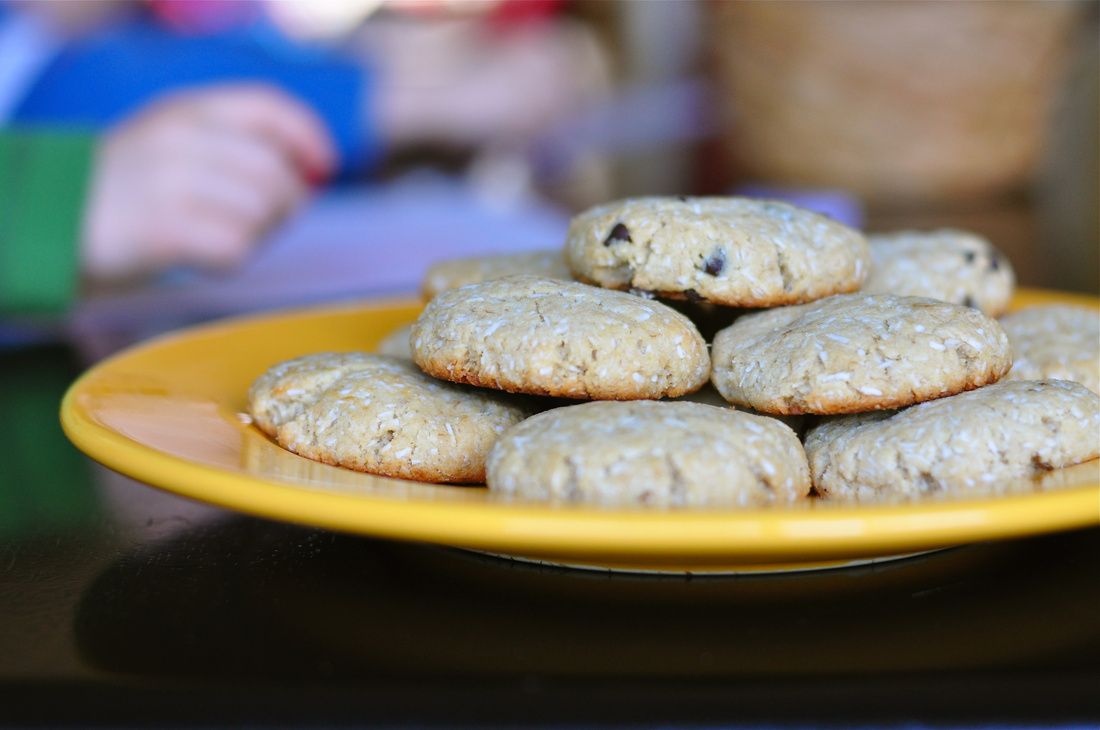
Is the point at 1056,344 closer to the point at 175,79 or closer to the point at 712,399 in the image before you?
the point at 712,399

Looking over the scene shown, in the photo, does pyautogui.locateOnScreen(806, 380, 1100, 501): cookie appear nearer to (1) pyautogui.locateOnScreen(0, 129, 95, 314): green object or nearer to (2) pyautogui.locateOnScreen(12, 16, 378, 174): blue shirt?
(1) pyautogui.locateOnScreen(0, 129, 95, 314): green object

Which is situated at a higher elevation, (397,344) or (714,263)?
(714,263)

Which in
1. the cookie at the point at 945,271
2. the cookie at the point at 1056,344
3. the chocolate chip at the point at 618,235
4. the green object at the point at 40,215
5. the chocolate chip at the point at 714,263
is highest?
the chocolate chip at the point at 618,235

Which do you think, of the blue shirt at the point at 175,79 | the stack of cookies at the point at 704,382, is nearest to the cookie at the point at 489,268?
the stack of cookies at the point at 704,382

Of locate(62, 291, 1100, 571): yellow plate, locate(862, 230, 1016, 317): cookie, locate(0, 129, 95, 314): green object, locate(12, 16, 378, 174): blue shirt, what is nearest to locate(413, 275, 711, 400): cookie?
locate(62, 291, 1100, 571): yellow plate

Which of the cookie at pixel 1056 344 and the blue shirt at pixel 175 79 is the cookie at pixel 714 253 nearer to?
the cookie at pixel 1056 344

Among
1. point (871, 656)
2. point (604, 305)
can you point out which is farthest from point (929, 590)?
point (604, 305)

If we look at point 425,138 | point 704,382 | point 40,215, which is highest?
point 704,382

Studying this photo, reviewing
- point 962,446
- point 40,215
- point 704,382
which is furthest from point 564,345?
point 40,215
